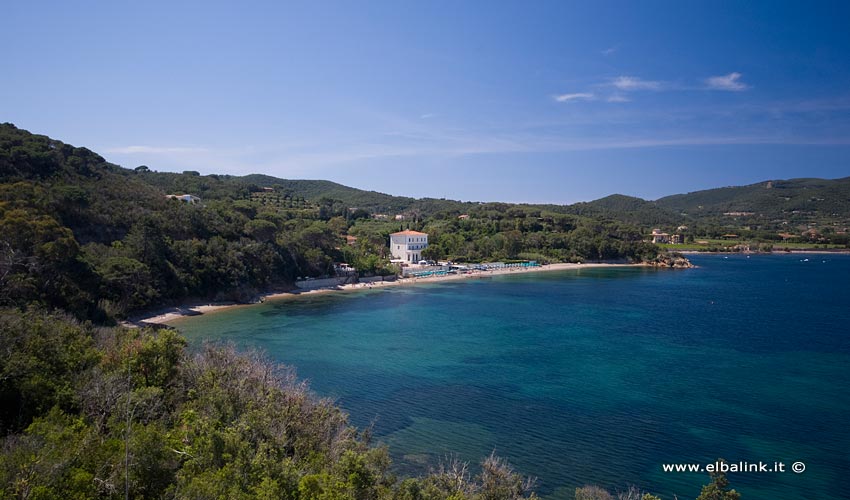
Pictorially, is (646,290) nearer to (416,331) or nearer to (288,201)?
(416,331)

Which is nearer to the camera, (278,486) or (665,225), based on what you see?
(278,486)

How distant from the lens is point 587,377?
79.9 feet

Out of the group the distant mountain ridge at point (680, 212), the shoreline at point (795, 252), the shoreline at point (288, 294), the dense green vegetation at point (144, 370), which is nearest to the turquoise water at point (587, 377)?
the shoreline at point (288, 294)

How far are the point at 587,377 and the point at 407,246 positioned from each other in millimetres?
54394

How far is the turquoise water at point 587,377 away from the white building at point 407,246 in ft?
83.2

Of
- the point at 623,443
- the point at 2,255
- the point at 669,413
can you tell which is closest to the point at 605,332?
the point at 669,413

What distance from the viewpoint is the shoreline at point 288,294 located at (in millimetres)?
34781

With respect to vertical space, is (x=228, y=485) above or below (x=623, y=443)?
above

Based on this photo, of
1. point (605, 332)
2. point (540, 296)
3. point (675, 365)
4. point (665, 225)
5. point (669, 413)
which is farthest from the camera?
point (665, 225)

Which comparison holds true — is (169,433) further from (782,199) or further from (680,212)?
(680,212)

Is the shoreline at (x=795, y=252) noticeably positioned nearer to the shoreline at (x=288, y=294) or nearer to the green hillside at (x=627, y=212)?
the green hillside at (x=627, y=212)

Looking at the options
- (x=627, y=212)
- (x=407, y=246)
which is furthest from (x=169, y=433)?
(x=627, y=212)

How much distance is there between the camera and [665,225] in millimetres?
141625

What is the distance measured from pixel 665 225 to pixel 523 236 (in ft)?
235
